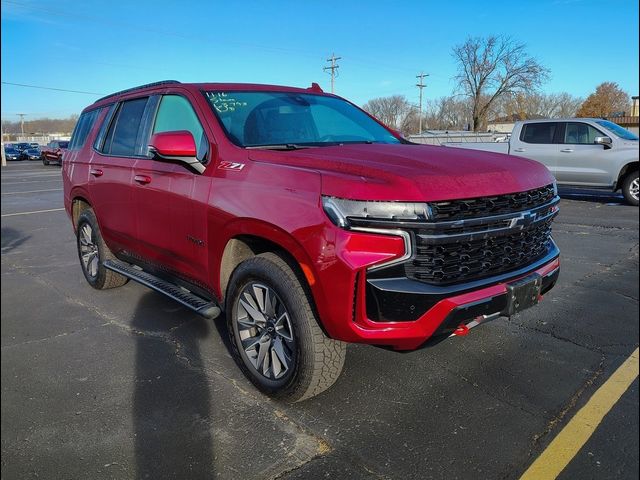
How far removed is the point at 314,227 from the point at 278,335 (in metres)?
0.82

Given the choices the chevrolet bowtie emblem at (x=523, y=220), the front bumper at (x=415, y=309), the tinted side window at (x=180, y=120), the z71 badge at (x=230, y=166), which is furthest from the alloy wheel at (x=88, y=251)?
the chevrolet bowtie emblem at (x=523, y=220)

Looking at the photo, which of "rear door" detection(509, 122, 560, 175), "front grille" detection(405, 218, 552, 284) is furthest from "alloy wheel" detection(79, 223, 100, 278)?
"rear door" detection(509, 122, 560, 175)

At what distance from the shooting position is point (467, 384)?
3.23 meters

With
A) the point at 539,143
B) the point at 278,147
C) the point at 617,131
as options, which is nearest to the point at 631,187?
the point at 617,131

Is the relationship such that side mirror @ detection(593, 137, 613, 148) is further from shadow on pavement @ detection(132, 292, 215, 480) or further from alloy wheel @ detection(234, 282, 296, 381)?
alloy wheel @ detection(234, 282, 296, 381)

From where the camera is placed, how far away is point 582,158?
11.6 meters

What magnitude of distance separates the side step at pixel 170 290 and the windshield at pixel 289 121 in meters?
1.12

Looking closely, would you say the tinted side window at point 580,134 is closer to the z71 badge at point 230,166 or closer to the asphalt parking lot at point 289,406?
the asphalt parking lot at point 289,406

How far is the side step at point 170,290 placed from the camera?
3.35 m

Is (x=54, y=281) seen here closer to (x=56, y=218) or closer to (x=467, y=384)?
(x=467, y=384)

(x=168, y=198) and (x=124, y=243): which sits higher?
(x=168, y=198)

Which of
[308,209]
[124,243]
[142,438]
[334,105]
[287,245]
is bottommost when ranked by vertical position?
[142,438]

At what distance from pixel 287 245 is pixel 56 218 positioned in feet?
30.6

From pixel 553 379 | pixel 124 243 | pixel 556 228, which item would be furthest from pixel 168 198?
pixel 556 228
